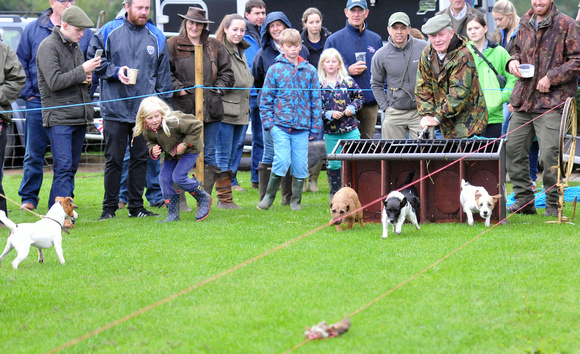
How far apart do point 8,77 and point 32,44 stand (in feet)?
5.05

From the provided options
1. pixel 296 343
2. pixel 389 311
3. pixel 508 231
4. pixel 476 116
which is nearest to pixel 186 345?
pixel 296 343

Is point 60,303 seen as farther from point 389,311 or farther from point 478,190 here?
point 478,190

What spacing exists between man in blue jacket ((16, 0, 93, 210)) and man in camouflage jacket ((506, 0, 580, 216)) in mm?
5237

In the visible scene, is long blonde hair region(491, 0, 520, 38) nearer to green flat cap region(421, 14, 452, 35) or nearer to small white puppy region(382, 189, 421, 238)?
green flat cap region(421, 14, 452, 35)

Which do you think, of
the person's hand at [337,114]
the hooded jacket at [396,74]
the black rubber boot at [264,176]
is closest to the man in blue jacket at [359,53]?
the hooded jacket at [396,74]

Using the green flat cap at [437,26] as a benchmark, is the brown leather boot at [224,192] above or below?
below

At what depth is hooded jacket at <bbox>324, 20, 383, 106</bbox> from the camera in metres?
10.4

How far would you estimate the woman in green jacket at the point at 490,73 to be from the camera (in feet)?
29.8

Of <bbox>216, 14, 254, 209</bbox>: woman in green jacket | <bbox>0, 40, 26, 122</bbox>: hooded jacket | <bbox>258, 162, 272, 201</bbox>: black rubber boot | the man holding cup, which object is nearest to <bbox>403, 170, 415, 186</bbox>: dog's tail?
<bbox>258, 162, 272, 201</bbox>: black rubber boot

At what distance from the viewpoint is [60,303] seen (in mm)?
5340

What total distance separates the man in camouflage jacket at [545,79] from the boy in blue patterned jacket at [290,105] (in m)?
2.18

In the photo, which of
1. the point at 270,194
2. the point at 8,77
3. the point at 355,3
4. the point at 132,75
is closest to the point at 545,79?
the point at 355,3

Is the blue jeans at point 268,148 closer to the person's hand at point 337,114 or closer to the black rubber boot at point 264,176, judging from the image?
the black rubber boot at point 264,176

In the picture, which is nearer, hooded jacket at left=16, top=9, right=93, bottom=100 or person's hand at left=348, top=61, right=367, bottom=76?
hooded jacket at left=16, top=9, right=93, bottom=100
